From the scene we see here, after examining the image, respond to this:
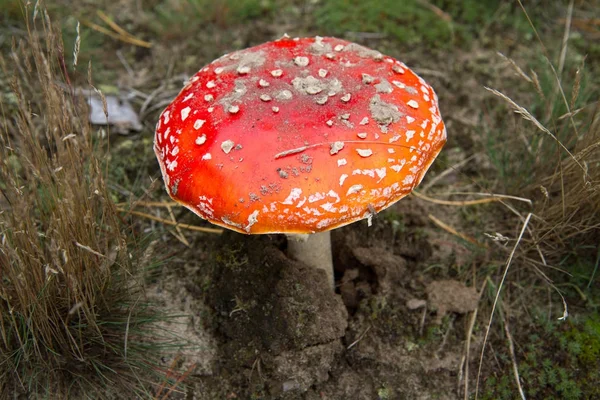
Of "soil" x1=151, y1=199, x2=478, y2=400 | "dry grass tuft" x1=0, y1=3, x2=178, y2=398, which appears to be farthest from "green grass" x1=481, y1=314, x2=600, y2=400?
"dry grass tuft" x1=0, y1=3, x2=178, y2=398

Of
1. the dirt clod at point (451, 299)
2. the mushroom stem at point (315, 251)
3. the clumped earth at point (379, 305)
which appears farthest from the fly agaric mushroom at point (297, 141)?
the dirt clod at point (451, 299)

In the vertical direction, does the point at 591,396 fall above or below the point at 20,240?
below

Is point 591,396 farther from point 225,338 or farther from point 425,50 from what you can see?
point 425,50

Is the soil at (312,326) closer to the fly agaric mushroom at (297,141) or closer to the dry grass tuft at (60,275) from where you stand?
the dry grass tuft at (60,275)

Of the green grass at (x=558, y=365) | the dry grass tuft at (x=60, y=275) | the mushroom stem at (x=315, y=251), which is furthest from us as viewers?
the mushroom stem at (x=315, y=251)

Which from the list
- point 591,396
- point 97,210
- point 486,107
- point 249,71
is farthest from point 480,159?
point 97,210

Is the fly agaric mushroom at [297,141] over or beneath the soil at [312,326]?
over

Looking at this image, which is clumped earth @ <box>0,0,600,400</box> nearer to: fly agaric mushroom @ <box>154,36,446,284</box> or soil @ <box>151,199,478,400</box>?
soil @ <box>151,199,478,400</box>
